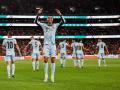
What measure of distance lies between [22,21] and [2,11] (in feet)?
17.1

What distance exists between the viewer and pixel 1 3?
79.8 meters

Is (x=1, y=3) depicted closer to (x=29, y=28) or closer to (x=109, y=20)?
(x=29, y=28)

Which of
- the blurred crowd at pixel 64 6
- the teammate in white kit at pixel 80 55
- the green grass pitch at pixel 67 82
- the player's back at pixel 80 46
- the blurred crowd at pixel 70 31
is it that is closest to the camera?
the green grass pitch at pixel 67 82

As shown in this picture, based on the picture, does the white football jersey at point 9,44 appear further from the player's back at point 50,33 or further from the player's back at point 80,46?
the player's back at point 80,46

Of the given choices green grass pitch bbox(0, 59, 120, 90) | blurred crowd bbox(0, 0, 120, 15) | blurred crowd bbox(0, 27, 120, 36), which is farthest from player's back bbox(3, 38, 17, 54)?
blurred crowd bbox(0, 27, 120, 36)

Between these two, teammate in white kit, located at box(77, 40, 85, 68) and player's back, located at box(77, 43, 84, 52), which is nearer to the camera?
teammate in white kit, located at box(77, 40, 85, 68)

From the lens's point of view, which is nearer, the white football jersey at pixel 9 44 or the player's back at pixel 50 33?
the player's back at pixel 50 33

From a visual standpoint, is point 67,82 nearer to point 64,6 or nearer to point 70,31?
point 64,6

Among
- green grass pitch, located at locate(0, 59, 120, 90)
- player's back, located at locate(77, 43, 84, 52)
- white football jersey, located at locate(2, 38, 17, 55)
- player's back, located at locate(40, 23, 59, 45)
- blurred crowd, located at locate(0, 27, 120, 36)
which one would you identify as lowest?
green grass pitch, located at locate(0, 59, 120, 90)

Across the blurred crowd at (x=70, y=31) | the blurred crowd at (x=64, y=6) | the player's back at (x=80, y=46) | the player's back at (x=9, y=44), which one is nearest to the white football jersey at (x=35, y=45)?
the player's back at (x=80, y=46)

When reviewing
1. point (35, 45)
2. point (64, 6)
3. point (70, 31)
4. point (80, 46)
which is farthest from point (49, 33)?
point (70, 31)

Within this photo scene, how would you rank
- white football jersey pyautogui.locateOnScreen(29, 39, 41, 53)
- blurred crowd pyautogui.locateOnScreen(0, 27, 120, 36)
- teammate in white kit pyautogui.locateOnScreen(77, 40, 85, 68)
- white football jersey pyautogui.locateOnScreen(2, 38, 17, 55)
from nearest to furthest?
white football jersey pyautogui.locateOnScreen(2, 38, 17, 55) → white football jersey pyautogui.locateOnScreen(29, 39, 41, 53) → teammate in white kit pyautogui.locateOnScreen(77, 40, 85, 68) → blurred crowd pyautogui.locateOnScreen(0, 27, 120, 36)

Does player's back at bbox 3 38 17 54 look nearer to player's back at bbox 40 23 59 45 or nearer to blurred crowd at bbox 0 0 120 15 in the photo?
player's back at bbox 40 23 59 45

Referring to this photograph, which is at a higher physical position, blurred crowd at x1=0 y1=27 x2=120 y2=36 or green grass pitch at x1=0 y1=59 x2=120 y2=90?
blurred crowd at x1=0 y1=27 x2=120 y2=36
